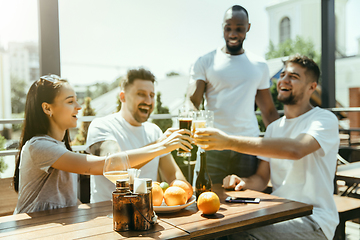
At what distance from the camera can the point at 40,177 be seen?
1637 millimetres

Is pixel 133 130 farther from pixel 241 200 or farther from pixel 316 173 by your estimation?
pixel 316 173

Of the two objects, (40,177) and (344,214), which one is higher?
(40,177)

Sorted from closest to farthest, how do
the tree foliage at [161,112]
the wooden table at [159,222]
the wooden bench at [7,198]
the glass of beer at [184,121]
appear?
the wooden table at [159,222] < the glass of beer at [184,121] < the wooden bench at [7,198] < the tree foliage at [161,112]

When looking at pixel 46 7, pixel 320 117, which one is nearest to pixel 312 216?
pixel 320 117

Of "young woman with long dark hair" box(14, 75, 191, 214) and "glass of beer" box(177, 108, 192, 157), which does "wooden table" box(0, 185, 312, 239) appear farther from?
"glass of beer" box(177, 108, 192, 157)

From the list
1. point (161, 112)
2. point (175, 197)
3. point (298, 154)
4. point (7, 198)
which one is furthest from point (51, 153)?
point (161, 112)

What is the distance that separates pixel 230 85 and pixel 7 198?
6.17 ft

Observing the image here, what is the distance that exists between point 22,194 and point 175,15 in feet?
96.0

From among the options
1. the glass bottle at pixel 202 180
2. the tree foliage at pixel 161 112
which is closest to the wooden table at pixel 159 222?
the glass bottle at pixel 202 180

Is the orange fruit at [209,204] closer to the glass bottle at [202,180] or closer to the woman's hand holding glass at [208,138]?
the glass bottle at [202,180]

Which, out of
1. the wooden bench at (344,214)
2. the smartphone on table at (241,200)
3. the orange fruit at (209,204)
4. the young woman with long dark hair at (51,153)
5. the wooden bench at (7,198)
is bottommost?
the wooden bench at (344,214)

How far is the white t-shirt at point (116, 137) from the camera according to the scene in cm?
200

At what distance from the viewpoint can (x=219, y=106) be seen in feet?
8.58

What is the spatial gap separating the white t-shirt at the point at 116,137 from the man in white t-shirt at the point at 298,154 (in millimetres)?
553
